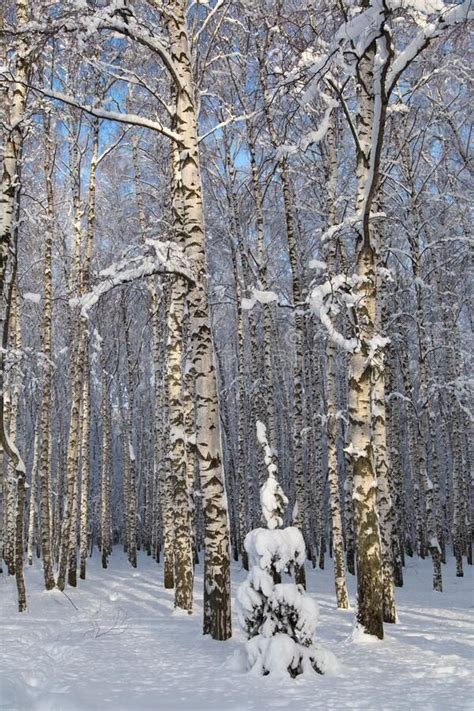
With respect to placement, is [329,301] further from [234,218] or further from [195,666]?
[234,218]

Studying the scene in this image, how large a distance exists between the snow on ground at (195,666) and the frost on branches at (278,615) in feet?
0.49

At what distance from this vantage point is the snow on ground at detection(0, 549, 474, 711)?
3.91 meters

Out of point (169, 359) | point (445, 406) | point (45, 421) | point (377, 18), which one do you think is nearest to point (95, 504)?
point (445, 406)

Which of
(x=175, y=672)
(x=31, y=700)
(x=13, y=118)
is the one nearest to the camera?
(x=31, y=700)

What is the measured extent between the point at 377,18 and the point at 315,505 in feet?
63.6

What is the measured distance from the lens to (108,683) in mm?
4547

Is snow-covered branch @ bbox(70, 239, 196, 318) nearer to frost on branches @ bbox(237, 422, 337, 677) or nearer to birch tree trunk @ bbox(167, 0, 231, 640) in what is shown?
birch tree trunk @ bbox(167, 0, 231, 640)

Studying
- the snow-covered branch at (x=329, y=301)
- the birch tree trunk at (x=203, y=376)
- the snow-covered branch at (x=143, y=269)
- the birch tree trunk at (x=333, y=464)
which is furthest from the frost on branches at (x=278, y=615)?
the birch tree trunk at (x=333, y=464)

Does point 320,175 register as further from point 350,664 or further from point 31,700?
point 31,700

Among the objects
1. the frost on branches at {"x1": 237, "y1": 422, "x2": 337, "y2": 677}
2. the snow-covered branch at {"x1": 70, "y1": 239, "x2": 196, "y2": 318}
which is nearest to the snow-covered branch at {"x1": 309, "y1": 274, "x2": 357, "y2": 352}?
the snow-covered branch at {"x1": 70, "y1": 239, "x2": 196, "y2": 318}

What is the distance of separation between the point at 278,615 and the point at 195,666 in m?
1.01

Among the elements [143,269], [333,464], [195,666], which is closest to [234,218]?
[333,464]

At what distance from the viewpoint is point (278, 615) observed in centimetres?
468

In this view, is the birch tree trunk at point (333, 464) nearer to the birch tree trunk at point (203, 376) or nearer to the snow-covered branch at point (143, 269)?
the birch tree trunk at point (203, 376)
